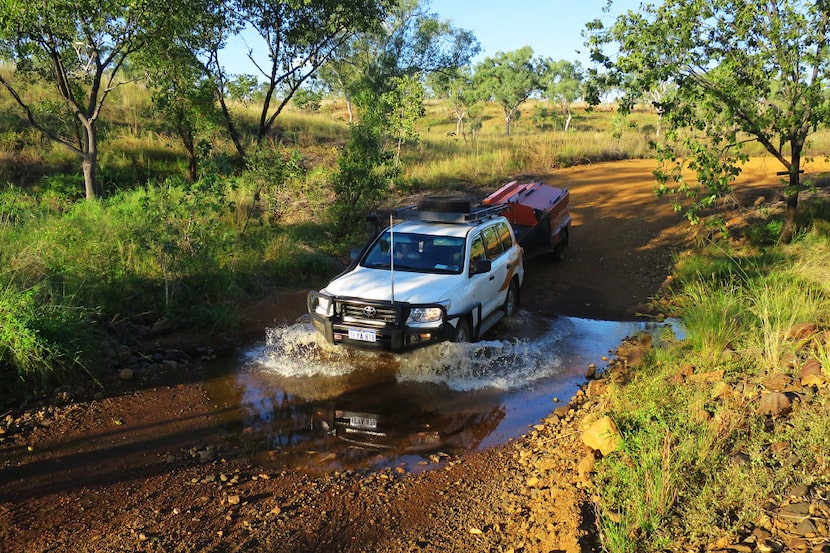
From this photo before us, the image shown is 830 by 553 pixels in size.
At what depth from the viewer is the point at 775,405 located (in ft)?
15.6

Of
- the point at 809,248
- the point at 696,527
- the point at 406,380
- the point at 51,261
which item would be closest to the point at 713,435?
the point at 696,527

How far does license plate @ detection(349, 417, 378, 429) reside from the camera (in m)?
5.83

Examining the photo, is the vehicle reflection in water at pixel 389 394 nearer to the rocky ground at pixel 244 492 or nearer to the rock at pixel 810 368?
the rocky ground at pixel 244 492

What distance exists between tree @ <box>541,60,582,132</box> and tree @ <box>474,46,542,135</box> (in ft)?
7.15

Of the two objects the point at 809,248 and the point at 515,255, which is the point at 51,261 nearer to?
the point at 515,255

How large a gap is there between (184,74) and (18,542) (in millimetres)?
12575

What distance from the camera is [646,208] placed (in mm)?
16156

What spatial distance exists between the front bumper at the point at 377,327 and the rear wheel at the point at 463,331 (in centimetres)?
17

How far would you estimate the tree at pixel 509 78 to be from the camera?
158 ft

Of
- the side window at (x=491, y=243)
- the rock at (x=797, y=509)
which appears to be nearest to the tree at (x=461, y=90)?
the side window at (x=491, y=243)

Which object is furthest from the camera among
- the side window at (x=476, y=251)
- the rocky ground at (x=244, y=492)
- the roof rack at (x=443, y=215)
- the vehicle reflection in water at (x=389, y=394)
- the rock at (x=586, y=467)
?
the roof rack at (x=443, y=215)

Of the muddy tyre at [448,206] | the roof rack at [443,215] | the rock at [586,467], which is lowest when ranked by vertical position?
the rock at [586,467]

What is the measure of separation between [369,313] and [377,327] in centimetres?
19

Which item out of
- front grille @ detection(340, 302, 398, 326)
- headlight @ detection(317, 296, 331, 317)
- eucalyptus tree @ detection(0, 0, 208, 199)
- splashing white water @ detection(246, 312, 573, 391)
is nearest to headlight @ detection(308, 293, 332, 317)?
headlight @ detection(317, 296, 331, 317)
